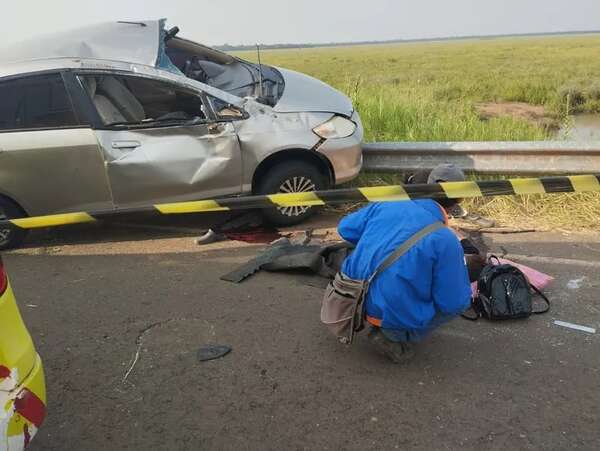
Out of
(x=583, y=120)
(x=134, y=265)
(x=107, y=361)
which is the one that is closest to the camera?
(x=107, y=361)

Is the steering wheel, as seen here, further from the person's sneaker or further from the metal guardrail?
the person's sneaker

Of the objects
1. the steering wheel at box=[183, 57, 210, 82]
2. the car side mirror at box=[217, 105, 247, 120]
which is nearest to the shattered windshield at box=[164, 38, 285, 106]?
the steering wheel at box=[183, 57, 210, 82]

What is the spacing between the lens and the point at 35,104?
4738mm

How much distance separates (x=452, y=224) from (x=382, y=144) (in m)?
1.26

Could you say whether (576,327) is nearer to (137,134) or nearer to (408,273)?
(408,273)

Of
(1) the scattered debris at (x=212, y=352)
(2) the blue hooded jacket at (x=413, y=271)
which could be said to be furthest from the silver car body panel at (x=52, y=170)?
(2) the blue hooded jacket at (x=413, y=271)

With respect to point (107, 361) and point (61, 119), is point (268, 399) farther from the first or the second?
point (61, 119)

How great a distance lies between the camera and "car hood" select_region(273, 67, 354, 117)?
524 cm

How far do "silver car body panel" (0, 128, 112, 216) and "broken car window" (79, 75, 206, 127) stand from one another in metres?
0.32

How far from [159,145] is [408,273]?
2904mm

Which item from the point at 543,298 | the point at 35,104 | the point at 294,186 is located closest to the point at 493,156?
the point at 294,186

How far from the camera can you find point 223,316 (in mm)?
3678

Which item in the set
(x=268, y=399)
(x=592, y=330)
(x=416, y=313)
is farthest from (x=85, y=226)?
(x=592, y=330)

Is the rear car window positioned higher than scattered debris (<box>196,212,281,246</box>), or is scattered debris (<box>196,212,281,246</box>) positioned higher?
the rear car window
